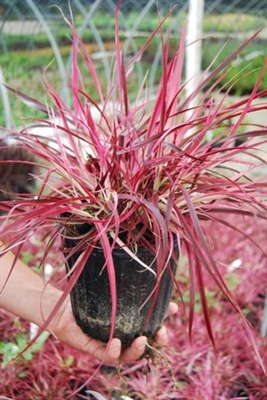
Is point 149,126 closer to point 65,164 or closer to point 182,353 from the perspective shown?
point 65,164

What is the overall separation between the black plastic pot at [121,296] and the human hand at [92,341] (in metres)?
0.02

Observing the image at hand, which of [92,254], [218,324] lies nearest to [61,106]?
[92,254]

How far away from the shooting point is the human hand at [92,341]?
2.50 feet

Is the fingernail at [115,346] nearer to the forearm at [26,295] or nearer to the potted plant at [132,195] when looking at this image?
the potted plant at [132,195]

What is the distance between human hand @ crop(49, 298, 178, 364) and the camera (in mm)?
762

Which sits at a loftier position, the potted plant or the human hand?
the potted plant

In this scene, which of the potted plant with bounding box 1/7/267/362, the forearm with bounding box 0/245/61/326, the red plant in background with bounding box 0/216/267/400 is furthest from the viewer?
the red plant in background with bounding box 0/216/267/400

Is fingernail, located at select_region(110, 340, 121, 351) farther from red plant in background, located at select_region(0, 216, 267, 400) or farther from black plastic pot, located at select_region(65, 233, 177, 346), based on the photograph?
red plant in background, located at select_region(0, 216, 267, 400)

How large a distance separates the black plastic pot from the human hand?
16 mm

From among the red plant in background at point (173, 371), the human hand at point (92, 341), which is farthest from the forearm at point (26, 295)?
the red plant in background at point (173, 371)

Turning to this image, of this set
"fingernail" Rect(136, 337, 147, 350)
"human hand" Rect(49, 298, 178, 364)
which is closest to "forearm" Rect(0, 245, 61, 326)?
"human hand" Rect(49, 298, 178, 364)

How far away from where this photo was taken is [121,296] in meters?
0.74

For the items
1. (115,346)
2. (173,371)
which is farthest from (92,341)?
(173,371)

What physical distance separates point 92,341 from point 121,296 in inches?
4.1
